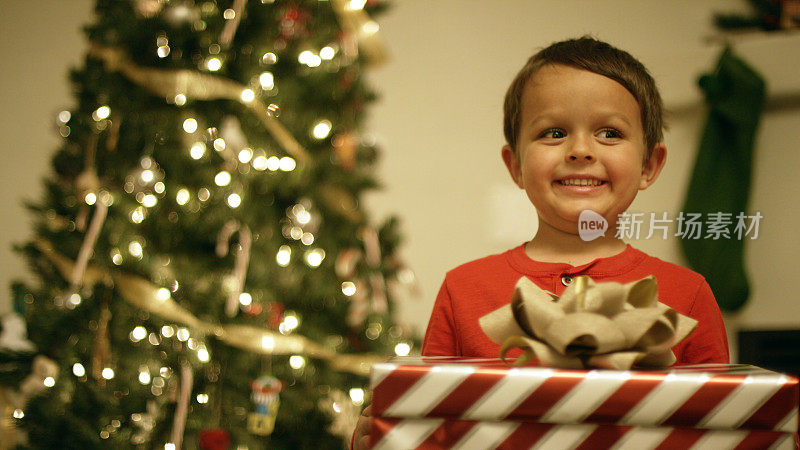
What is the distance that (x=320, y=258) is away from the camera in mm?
1462

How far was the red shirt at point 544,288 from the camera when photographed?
2.14 feet

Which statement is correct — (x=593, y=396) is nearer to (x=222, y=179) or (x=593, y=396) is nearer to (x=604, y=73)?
(x=604, y=73)

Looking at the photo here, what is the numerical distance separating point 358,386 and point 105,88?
0.87 m

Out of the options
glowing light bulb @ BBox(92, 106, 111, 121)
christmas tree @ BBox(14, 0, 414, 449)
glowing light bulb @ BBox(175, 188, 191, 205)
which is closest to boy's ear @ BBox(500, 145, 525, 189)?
christmas tree @ BBox(14, 0, 414, 449)

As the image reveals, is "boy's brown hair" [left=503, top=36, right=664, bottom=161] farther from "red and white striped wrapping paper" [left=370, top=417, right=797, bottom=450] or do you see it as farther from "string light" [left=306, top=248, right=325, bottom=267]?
"string light" [left=306, top=248, right=325, bottom=267]

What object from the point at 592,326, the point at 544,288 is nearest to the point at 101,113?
the point at 544,288

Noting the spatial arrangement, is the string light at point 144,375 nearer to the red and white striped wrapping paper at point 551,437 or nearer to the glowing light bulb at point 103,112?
the glowing light bulb at point 103,112

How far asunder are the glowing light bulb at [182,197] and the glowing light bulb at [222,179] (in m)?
0.07

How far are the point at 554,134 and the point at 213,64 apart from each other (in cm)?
95

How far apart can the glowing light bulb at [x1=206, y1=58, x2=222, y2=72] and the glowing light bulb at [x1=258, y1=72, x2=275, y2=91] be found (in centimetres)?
9

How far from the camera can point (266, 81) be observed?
145 centimetres

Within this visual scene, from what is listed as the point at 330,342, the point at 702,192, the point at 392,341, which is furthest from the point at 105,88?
the point at 702,192

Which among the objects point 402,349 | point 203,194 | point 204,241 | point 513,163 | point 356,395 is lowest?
point 356,395

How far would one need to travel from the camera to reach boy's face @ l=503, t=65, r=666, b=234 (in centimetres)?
67
